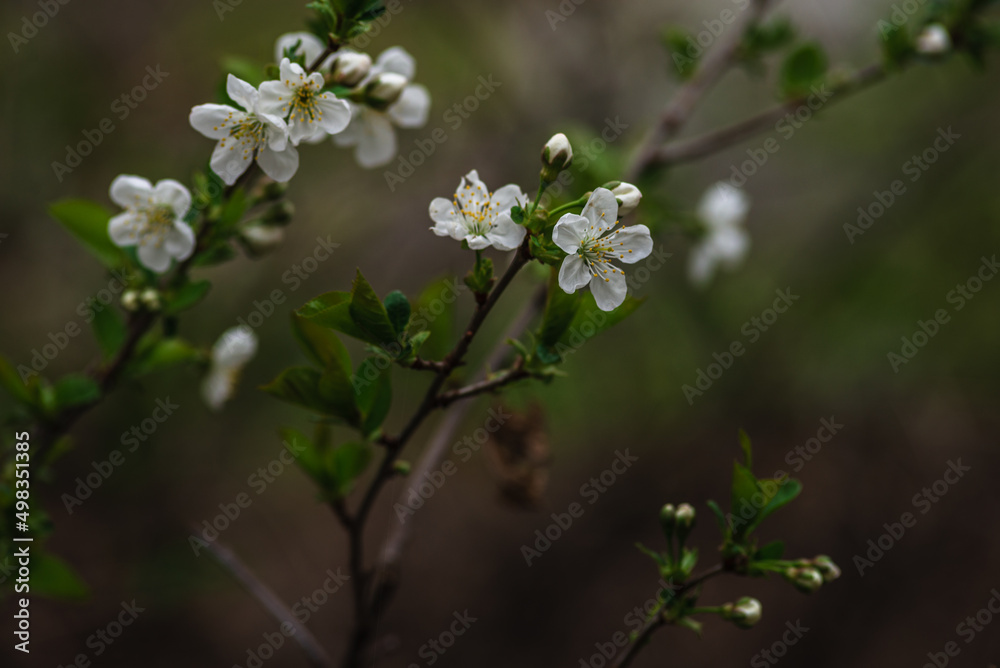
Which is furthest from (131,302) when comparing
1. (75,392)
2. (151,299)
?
(75,392)

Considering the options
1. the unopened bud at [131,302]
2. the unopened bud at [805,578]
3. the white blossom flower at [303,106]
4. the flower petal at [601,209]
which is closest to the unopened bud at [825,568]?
the unopened bud at [805,578]

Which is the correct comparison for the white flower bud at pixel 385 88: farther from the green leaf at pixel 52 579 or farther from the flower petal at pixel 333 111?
the green leaf at pixel 52 579

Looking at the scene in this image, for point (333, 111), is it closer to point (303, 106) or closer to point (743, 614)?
point (303, 106)

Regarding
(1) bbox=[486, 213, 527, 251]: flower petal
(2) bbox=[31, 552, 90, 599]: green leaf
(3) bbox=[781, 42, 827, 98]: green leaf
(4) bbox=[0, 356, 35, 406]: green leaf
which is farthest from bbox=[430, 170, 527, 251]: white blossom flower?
(3) bbox=[781, 42, 827, 98]: green leaf

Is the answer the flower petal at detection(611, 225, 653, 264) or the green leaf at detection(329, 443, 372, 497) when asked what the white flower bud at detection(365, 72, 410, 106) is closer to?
the flower petal at detection(611, 225, 653, 264)

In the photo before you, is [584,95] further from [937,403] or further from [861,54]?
[937,403]

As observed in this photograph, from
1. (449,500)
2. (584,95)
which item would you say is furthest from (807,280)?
(449,500)
